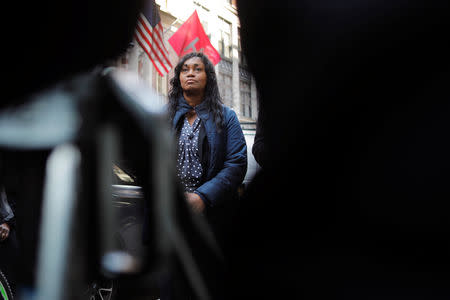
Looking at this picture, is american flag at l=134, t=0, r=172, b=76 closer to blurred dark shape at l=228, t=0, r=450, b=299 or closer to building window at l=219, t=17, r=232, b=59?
blurred dark shape at l=228, t=0, r=450, b=299

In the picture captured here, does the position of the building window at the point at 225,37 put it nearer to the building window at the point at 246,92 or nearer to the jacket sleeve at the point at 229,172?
the building window at the point at 246,92

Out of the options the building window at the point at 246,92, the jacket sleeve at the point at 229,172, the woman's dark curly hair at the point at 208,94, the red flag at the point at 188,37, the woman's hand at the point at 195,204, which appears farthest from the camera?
the red flag at the point at 188,37

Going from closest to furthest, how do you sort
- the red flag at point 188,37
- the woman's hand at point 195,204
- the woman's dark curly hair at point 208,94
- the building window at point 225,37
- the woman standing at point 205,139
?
1. the woman's hand at point 195,204
2. the woman standing at point 205,139
3. the woman's dark curly hair at point 208,94
4. the building window at point 225,37
5. the red flag at point 188,37

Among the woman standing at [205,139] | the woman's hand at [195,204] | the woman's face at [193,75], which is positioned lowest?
the woman's hand at [195,204]

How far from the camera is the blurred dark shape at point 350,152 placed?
1.68ft

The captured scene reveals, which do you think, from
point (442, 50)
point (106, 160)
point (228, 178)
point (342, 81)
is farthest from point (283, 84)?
point (228, 178)

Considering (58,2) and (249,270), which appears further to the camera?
(249,270)

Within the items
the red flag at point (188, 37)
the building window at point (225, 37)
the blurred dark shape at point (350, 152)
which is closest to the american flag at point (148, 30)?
the blurred dark shape at point (350, 152)

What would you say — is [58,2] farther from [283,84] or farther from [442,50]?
[442,50]

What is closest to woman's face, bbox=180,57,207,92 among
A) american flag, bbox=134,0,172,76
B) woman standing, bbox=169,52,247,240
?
woman standing, bbox=169,52,247,240

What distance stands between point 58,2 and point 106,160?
8.9 inches

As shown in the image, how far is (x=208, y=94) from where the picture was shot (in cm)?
148

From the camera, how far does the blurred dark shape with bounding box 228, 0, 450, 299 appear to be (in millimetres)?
512

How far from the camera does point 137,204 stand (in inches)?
17.0
